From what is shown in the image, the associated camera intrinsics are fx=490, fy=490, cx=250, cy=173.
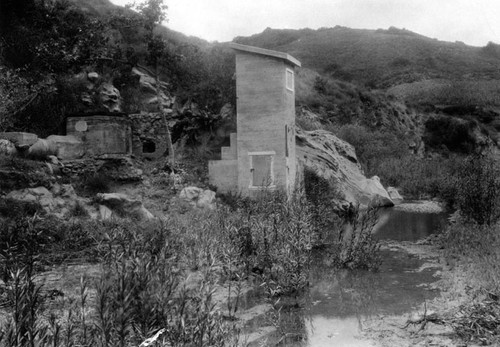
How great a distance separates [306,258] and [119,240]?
4.57 meters

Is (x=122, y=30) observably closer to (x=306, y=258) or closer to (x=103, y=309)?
(x=306, y=258)

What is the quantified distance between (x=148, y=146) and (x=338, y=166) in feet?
32.0

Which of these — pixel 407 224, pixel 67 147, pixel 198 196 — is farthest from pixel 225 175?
pixel 407 224

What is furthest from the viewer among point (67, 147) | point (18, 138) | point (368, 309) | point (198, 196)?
point (67, 147)

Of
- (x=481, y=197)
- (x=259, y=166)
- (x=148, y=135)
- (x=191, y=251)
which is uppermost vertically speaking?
(x=148, y=135)

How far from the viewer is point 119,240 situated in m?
6.18

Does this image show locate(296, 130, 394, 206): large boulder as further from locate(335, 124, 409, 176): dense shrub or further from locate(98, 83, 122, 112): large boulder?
locate(98, 83, 122, 112): large boulder

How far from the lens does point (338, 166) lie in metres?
25.5

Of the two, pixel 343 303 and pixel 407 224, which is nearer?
pixel 343 303

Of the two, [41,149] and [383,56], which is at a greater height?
[383,56]

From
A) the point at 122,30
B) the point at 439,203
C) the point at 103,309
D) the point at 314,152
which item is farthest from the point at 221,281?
the point at 122,30

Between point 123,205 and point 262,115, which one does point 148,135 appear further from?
point 123,205

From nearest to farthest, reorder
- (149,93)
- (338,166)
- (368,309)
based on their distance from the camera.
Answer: (368,309) → (338,166) → (149,93)

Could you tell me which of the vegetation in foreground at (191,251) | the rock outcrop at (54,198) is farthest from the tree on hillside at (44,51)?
the vegetation in foreground at (191,251)
